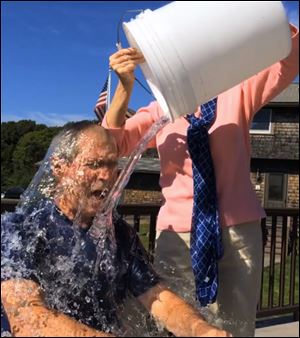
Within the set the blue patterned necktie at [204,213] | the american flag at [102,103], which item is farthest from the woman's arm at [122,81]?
the blue patterned necktie at [204,213]

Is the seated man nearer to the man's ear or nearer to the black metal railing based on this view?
the man's ear

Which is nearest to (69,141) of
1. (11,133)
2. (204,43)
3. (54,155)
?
(54,155)

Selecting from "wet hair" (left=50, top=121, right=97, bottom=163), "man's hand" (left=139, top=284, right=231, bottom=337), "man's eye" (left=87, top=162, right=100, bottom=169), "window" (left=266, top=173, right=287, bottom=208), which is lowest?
"window" (left=266, top=173, right=287, bottom=208)

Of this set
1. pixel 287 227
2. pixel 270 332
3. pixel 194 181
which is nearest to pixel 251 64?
pixel 194 181

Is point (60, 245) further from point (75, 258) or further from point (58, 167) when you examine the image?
point (58, 167)

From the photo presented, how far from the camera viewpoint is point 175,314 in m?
1.42

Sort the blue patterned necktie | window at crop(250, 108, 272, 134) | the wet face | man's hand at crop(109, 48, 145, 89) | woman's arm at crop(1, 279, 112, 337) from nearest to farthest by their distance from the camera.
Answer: woman's arm at crop(1, 279, 112, 337) < the wet face < man's hand at crop(109, 48, 145, 89) < the blue patterned necktie < window at crop(250, 108, 272, 134)

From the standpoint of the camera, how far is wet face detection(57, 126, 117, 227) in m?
1.41

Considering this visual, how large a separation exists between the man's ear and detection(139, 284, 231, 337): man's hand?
37cm

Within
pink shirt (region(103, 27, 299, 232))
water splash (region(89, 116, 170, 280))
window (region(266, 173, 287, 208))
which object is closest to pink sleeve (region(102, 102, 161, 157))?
pink shirt (region(103, 27, 299, 232))

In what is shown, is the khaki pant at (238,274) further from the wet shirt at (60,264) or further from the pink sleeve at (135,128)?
the wet shirt at (60,264)

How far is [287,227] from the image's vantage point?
5129mm

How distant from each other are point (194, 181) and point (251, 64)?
0.55m

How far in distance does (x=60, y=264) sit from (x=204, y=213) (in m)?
0.66
